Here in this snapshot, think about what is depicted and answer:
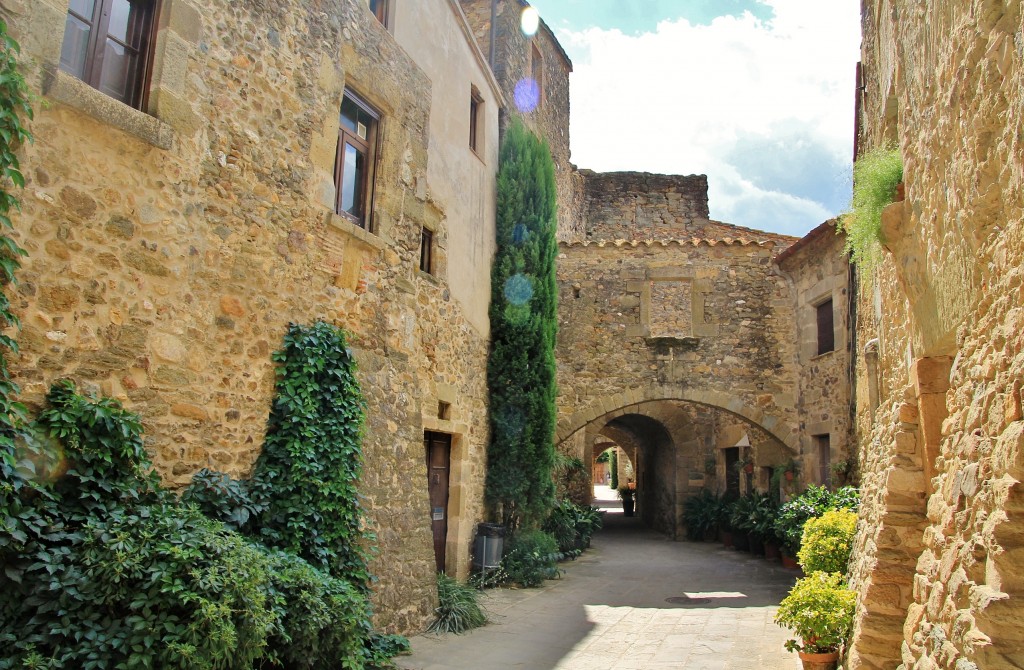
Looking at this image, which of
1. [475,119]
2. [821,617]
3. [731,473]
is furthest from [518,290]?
[731,473]

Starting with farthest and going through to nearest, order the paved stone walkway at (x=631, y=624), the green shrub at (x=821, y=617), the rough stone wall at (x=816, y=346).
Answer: the rough stone wall at (x=816, y=346)
the paved stone walkway at (x=631, y=624)
the green shrub at (x=821, y=617)

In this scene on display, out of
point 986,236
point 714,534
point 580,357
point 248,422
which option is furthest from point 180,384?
point 714,534

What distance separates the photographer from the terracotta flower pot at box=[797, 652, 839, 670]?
523 centimetres

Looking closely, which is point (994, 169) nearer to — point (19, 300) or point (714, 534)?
point (19, 300)

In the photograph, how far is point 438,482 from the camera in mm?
9094

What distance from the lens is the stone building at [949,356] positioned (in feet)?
8.84

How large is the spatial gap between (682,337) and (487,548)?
231 inches

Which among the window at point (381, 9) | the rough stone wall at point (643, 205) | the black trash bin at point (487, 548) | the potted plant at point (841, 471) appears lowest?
the black trash bin at point (487, 548)

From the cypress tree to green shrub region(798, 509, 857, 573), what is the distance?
4412 mm

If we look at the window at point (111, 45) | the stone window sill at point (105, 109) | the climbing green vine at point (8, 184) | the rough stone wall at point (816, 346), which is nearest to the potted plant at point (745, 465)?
the rough stone wall at point (816, 346)

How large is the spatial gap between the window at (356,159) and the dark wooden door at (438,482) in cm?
297

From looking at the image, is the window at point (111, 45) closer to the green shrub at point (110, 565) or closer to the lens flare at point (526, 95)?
the green shrub at point (110, 565)

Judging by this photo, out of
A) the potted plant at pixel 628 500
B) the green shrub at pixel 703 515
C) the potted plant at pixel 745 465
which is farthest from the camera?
the potted plant at pixel 628 500

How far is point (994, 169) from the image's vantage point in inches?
113
